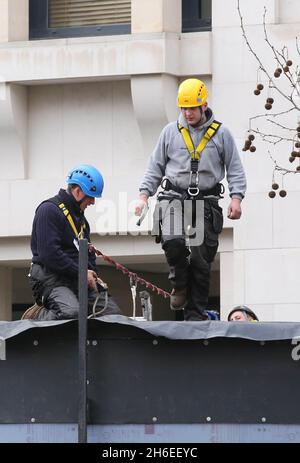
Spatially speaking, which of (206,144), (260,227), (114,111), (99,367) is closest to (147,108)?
(114,111)

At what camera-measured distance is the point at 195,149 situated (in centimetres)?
1251

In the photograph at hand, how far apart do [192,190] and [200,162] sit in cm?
23

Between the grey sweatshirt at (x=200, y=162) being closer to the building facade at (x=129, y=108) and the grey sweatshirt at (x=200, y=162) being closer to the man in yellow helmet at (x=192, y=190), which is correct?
the man in yellow helmet at (x=192, y=190)

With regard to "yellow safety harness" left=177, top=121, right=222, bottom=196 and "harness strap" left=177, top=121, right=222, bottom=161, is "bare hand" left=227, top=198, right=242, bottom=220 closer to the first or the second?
"yellow safety harness" left=177, top=121, right=222, bottom=196

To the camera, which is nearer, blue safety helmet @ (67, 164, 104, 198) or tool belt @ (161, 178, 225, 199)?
blue safety helmet @ (67, 164, 104, 198)

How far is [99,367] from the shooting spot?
34.2 ft

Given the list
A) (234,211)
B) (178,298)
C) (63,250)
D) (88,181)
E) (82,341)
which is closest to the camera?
(82,341)

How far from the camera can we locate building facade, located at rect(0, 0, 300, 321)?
62.6 ft

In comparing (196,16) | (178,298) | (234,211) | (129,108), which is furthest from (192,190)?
(196,16)

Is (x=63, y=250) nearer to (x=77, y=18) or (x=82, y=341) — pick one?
(x=82, y=341)

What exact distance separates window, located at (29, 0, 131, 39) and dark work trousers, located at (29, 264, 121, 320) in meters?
8.28

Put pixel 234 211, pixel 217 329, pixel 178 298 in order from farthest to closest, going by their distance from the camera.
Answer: pixel 178 298
pixel 234 211
pixel 217 329

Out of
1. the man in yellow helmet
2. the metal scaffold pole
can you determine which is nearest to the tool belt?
the man in yellow helmet
